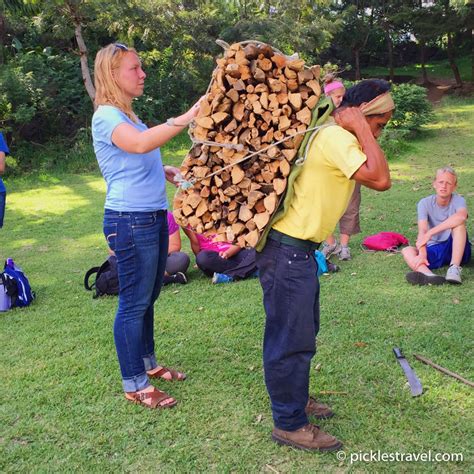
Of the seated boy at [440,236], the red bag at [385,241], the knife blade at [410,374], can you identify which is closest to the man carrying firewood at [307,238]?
the knife blade at [410,374]

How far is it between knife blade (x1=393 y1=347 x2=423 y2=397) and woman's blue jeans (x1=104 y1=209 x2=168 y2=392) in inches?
60.4

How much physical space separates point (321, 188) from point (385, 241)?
12.9ft

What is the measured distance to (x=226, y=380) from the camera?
3.57 meters

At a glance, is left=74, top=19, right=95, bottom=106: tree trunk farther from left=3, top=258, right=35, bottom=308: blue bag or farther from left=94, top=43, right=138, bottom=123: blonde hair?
left=94, top=43, right=138, bottom=123: blonde hair

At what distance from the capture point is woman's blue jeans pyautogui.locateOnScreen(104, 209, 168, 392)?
10.1 feet

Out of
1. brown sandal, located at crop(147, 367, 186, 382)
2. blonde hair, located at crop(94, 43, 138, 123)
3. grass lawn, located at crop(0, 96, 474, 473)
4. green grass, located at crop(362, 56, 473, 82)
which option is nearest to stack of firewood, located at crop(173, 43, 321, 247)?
blonde hair, located at crop(94, 43, 138, 123)

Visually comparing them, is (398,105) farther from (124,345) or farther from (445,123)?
(124,345)

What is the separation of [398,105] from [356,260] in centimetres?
835

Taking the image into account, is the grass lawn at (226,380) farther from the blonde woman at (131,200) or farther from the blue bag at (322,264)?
the blonde woman at (131,200)

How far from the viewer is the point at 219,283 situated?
218 inches

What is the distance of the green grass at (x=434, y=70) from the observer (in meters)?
22.3

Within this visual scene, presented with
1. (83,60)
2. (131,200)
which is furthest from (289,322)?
(83,60)

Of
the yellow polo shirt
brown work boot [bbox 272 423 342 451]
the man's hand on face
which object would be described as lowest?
brown work boot [bbox 272 423 342 451]

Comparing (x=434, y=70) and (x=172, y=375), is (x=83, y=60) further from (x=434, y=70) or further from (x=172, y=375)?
(x=434, y=70)
